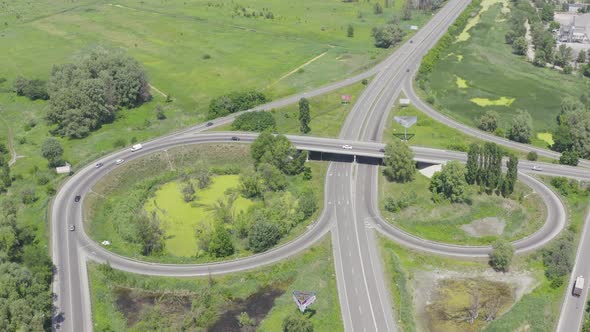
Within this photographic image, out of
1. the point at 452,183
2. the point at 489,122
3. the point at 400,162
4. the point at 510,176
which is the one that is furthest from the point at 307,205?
the point at 489,122

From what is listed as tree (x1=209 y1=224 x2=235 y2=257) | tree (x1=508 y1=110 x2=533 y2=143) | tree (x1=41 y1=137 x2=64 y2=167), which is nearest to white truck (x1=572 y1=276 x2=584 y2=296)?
tree (x1=508 y1=110 x2=533 y2=143)

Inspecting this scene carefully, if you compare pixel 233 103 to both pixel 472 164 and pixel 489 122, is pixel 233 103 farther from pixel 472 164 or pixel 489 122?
pixel 489 122

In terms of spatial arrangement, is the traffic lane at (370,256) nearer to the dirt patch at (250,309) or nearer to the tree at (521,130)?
the dirt patch at (250,309)

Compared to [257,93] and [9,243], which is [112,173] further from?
[257,93]

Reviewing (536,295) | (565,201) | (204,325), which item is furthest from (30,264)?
(565,201)

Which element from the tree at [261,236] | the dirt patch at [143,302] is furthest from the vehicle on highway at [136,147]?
the dirt patch at [143,302]

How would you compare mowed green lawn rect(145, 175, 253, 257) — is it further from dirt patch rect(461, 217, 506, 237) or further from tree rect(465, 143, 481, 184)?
tree rect(465, 143, 481, 184)
